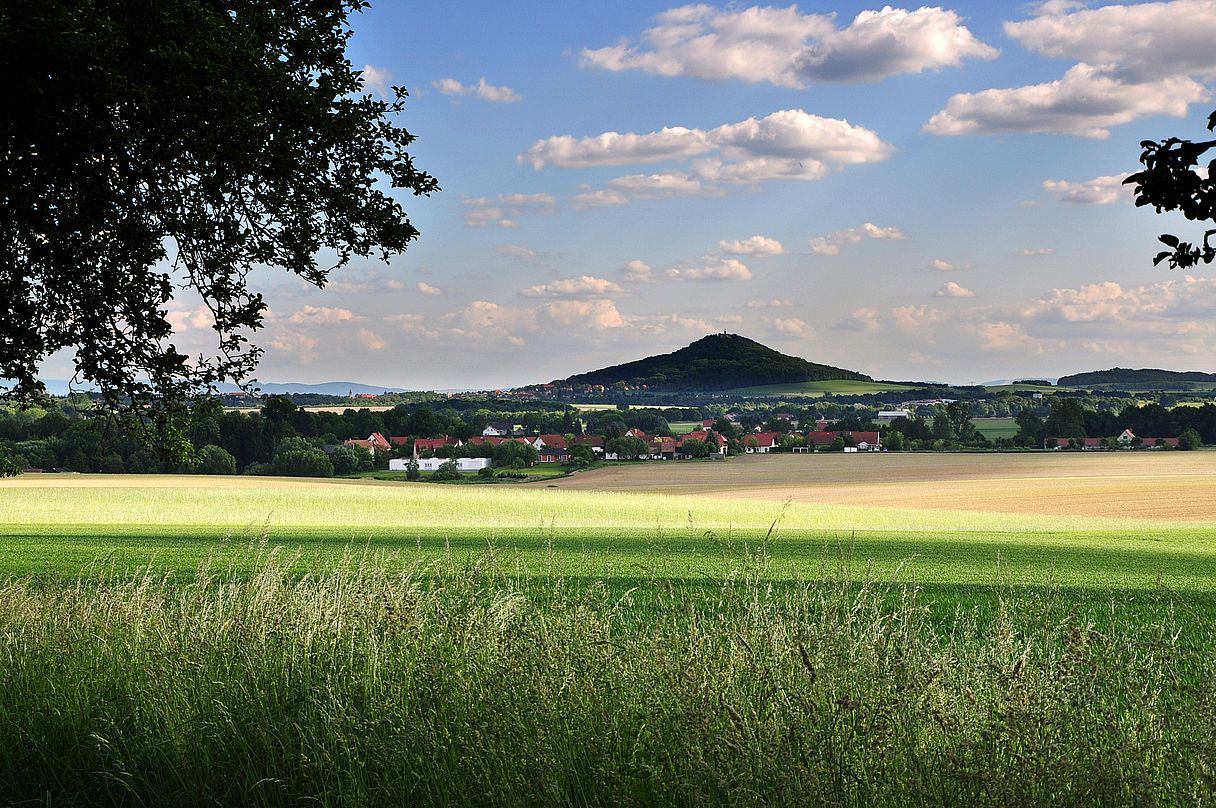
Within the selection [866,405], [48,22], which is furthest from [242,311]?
[866,405]

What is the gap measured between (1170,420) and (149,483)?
94.1 metres

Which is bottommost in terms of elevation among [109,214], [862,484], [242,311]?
[862,484]

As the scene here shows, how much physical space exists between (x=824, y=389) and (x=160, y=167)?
18500 centimetres

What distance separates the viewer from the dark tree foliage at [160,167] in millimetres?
10461

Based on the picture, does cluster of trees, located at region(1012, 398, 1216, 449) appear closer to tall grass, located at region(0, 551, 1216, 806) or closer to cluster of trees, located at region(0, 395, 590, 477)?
cluster of trees, located at region(0, 395, 590, 477)

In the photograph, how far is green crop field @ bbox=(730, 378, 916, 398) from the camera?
182m

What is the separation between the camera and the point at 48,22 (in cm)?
934

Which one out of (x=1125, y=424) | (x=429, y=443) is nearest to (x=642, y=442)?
(x=429, y=443)

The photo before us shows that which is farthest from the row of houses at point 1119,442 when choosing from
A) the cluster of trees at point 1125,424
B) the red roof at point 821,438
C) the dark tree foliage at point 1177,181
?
the dark tree foliage at point 1177,181

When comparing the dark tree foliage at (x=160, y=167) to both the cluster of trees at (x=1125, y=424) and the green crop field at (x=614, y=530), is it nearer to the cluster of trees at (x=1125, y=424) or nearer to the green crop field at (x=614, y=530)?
the green crop field at (x=614, y=530)

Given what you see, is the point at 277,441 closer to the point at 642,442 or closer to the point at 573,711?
the point at 642,442

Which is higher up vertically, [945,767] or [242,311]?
[242,311]

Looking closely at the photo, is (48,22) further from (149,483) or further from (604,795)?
(149,483)

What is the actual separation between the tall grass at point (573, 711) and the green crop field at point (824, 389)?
173542mm
